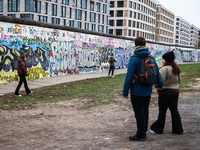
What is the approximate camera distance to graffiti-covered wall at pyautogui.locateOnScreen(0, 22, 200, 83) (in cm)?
1417

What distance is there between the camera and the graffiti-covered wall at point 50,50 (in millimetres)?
14172

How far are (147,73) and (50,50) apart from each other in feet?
43.5

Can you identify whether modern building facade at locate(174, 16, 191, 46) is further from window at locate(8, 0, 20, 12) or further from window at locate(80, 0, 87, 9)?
window at locate(8, 0, 20, 12)

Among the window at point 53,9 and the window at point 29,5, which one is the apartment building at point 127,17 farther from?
the window at point 29,5

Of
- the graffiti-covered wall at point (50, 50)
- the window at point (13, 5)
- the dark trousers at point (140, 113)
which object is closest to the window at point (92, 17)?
the window at point (13, 5)

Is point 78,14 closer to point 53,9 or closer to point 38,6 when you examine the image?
point 53,9

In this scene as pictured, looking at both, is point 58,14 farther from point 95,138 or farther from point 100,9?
point 95,138

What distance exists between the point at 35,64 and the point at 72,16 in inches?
2253

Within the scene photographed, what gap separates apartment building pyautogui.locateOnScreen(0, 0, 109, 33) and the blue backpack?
58175 millimetres

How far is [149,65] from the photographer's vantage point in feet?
16.6

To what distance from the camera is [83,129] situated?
19.9 ft

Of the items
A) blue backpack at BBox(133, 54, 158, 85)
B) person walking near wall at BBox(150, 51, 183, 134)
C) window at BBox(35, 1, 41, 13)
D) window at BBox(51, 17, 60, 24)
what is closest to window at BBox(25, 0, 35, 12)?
window at BBox(35, 1, 41, 13)

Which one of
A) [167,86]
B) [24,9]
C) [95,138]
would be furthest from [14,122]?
[24,9]

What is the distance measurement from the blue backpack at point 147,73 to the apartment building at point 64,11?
5818cm
